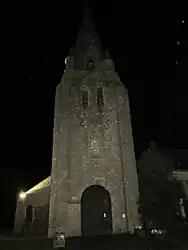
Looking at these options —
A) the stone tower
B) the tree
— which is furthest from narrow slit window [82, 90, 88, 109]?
the tree

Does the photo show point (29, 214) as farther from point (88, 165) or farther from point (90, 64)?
point (90, 64)

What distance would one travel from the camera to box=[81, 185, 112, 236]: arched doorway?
1848 cm

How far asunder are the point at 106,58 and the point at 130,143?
972 centimetres

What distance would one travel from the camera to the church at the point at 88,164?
60.7ft

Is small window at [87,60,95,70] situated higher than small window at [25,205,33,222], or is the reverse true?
small window at [87,60,95,70]

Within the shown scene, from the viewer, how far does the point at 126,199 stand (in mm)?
19234

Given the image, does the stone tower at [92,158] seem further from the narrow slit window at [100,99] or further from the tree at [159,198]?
the tree at [159,198]

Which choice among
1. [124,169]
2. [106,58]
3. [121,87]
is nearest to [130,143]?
[124,169]

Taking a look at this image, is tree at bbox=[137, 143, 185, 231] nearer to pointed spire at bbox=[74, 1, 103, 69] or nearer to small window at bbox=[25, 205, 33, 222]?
small window at bbox=[25, 205, 33, 222]

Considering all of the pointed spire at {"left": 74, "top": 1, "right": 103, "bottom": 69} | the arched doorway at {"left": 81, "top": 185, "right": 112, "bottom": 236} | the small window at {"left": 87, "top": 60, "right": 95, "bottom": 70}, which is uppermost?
the pointed spire at {"left": 74, "top": 1, "right": 103, "bottom": 69}

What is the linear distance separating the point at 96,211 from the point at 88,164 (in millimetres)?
3579

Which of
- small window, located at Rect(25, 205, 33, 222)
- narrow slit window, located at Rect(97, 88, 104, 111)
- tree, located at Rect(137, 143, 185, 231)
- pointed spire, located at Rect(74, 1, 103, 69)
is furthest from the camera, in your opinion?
pointed spire, located at Rect(74, 1, 103, 69)

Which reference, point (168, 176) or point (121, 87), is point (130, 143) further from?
point (121, 87)

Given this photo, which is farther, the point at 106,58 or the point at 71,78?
the point at 106,58
